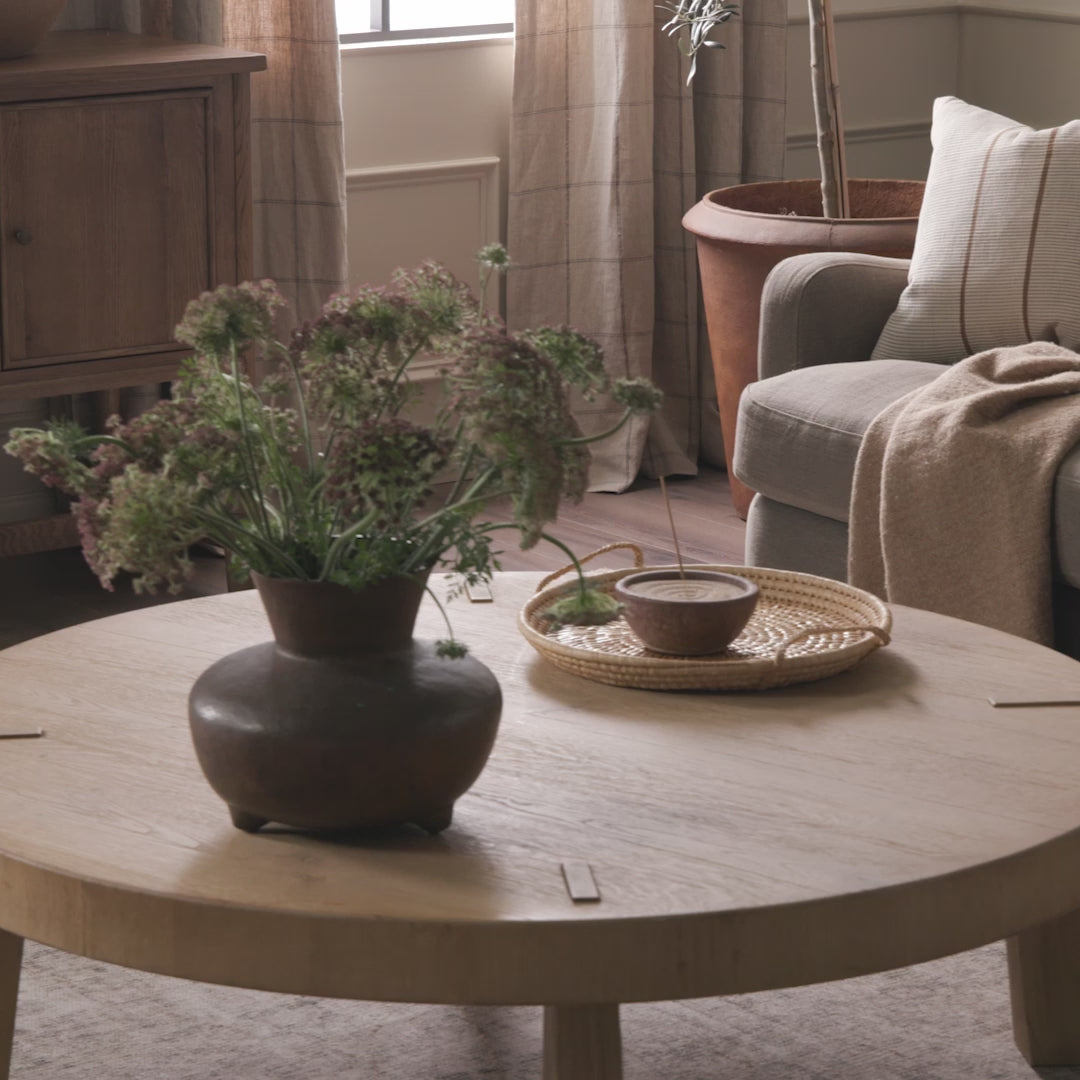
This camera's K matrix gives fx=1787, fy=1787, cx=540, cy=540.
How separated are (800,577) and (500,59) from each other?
2408mm

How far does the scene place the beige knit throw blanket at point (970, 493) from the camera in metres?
2.37

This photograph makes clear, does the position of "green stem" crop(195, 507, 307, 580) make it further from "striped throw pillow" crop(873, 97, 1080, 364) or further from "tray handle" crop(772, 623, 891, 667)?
"striped throw pillow" crop(873, 97, 1080, 364)

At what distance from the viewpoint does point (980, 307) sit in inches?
111

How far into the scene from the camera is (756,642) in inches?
65.6

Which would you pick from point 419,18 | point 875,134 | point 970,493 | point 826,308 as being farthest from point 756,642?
point 875,134

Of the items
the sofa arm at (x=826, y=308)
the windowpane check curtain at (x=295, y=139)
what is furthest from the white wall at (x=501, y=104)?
the sofa arm at (x=826, y=308)

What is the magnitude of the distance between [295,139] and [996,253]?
4.60 ft

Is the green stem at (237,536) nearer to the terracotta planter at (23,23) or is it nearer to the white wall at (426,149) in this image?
the terracotta planter at (23,23)

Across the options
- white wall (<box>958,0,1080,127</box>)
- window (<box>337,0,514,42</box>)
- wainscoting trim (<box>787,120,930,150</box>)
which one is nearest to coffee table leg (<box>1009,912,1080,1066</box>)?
window (<box>337,0,514,42</box>)

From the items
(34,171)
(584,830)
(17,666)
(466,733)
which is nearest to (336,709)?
(466,733)

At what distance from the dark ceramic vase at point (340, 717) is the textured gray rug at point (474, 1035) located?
20.9 inches

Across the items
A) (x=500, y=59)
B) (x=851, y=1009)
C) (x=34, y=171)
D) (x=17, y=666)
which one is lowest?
(x=851, y=1009)

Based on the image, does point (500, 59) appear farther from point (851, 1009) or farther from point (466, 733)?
point (466, 733)

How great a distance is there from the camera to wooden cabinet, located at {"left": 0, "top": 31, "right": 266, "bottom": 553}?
109 inches
